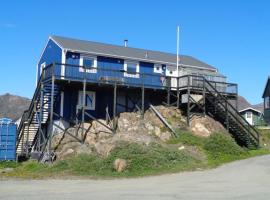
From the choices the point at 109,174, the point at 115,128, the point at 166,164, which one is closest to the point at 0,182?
the point at 109,174

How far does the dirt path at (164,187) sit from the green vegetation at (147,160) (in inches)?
67.5

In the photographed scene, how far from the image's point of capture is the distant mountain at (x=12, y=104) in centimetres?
7213

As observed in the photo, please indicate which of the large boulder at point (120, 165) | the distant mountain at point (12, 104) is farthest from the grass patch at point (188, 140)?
the distant mountain at point (12, 104)

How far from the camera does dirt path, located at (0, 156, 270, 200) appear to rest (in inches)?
646

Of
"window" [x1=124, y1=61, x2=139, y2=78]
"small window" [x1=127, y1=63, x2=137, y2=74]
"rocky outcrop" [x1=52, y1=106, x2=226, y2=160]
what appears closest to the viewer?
"rocky outcrop" [x1=52, y1=106, x2=226, y2=160]

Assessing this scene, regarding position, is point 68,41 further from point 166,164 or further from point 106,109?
point 166,164

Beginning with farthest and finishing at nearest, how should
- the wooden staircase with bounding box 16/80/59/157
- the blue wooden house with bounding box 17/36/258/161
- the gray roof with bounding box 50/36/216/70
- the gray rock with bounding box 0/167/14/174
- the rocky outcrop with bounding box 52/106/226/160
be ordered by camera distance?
the gray roof with bounding box 50/36/216/70, the wooden staircase with bounding box 16/80/59/157, the blue wooden house with bounding box 17/36/258/161, the rocky outcrop with bounding box 52/106/226/160, the gray rock with bounding box 0/167/14/174

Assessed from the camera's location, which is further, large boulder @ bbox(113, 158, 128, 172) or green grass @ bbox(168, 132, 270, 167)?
green grass @ bbox(168, 132, 270, 167)

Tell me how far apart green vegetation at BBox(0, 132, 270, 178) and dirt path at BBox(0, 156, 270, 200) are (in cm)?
171

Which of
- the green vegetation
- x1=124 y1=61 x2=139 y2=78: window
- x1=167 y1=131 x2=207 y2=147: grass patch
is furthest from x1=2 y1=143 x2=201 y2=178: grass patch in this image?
Answer: x1=124 y1=61 x2=139 y2=78: window

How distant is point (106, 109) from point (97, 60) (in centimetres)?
432

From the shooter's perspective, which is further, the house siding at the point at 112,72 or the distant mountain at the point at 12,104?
the distant mountain at the point at 12,104

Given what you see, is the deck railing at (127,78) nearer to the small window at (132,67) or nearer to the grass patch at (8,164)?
the small window at (132,67)

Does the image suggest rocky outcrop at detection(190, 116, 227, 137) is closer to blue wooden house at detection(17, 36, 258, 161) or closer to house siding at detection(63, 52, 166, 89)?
blue wooden house at detection(17, 36, 258, 161)
